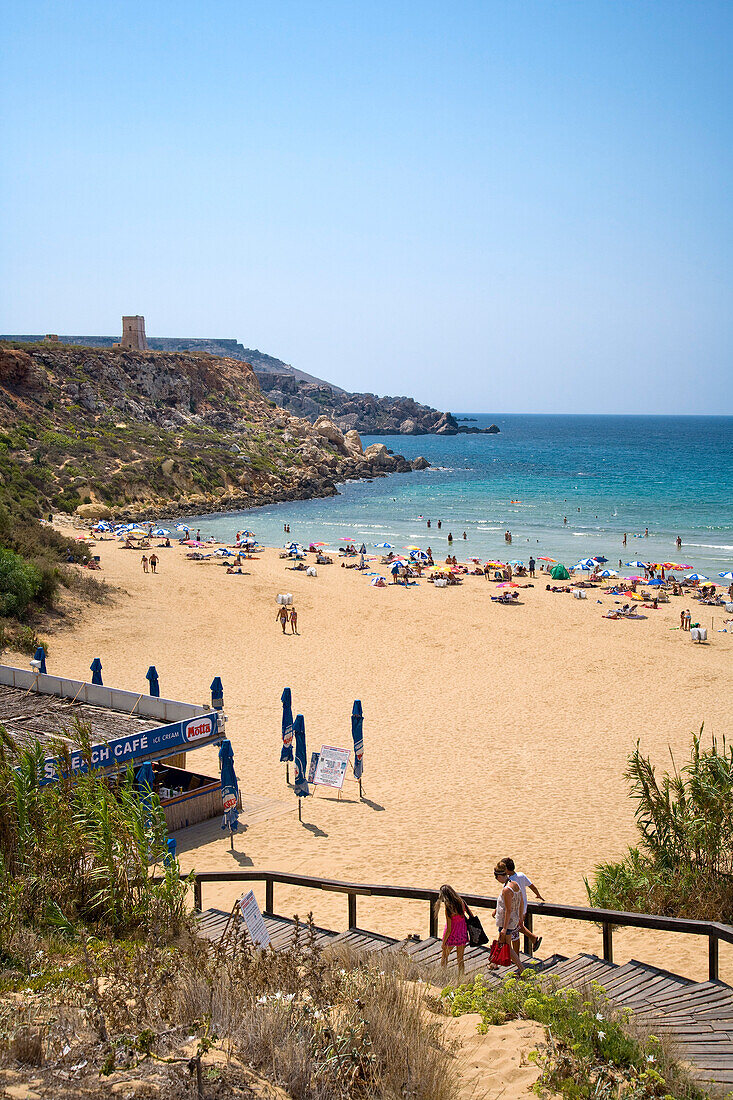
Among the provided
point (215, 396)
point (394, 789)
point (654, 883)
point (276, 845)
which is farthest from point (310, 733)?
point (215, 396)

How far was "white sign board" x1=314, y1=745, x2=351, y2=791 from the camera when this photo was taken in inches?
457

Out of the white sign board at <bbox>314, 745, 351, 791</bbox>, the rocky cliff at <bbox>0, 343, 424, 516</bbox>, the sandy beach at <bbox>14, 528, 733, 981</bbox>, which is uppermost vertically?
the rocky cliff at <bbox>0, 343, 424, 516</bbox>

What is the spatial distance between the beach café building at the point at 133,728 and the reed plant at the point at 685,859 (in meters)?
5.19

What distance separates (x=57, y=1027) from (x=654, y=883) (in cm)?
548

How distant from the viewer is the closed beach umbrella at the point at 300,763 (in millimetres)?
11516

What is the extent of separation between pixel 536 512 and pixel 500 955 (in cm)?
5353

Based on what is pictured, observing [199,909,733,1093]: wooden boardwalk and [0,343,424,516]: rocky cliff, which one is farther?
[0,343,424,516]: rocky cliff

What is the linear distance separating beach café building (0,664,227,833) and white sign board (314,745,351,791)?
4.89 feet

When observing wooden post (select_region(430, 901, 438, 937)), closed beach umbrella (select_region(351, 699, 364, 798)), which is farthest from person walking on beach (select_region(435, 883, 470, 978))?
closed beach umbrella (select_region(351, 699, 364, 798))

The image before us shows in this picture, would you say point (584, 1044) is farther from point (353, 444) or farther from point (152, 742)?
point (353, 444)

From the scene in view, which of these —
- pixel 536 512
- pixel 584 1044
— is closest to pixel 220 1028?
pixel 584 1044

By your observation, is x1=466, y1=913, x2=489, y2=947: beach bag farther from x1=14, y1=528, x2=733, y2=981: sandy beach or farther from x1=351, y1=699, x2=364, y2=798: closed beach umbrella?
x1=351, y1=699, x2=364, y2=798: closed beach umbrella

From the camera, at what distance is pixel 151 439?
63.9 metres

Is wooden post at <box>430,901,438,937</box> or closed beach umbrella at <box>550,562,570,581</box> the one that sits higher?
wooden post at <box>430,901,438,937</box>
